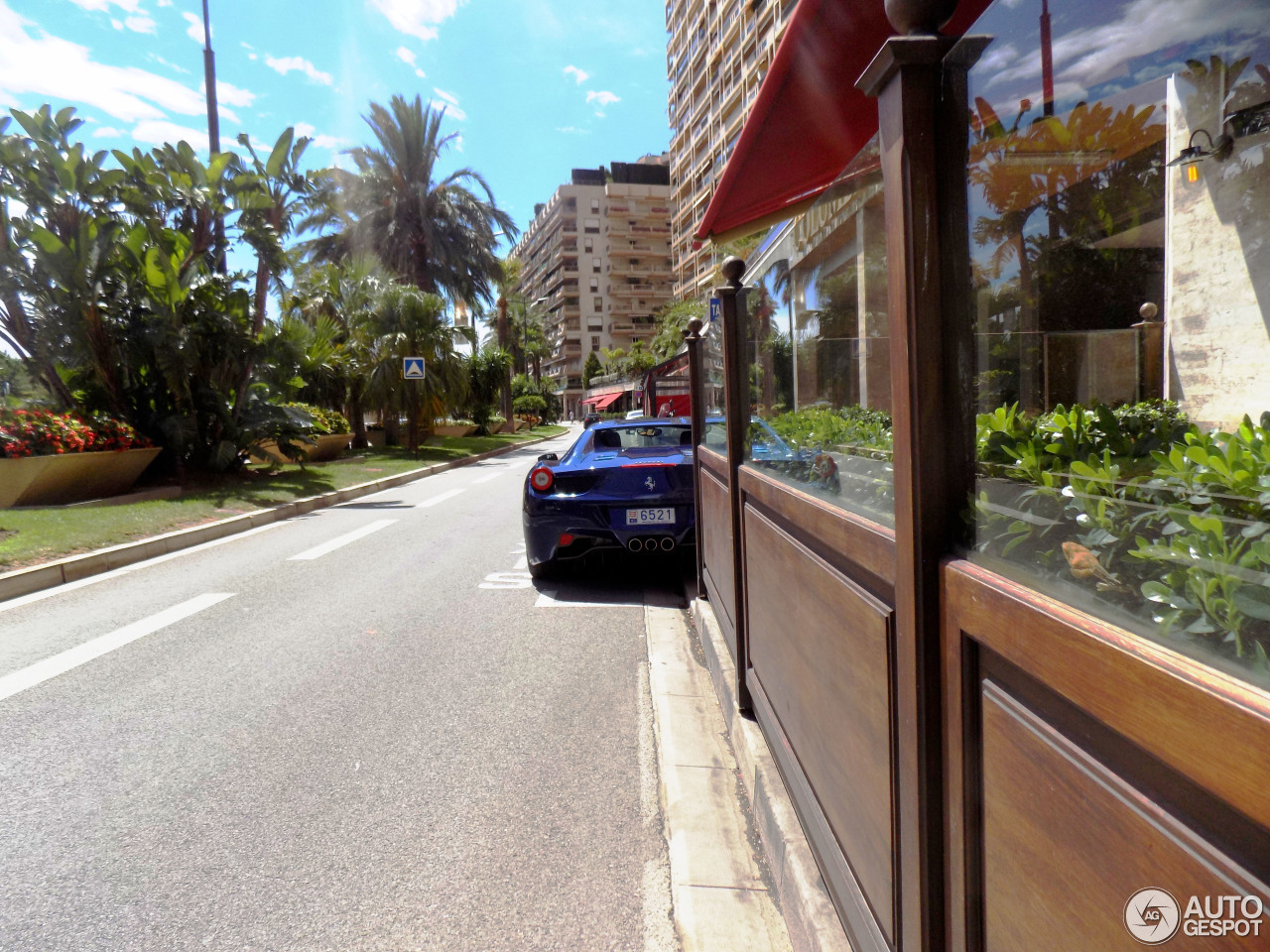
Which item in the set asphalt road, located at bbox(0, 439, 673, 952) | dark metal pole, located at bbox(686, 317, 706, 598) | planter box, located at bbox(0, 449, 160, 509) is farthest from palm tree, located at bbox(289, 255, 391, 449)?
dark metal pole, located at bbox(686, 317, 706, 598)

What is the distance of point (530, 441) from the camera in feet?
125

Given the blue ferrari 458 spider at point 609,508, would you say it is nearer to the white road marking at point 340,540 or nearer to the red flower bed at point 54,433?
the white road marking at point 340,540

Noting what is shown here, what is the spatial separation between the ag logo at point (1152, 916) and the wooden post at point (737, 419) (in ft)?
7.74

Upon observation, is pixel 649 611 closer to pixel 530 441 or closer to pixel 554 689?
pixel 554 689

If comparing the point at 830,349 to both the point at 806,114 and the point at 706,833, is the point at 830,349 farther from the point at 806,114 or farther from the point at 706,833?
the point at 806,114

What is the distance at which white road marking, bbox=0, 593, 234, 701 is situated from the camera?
13.8 ft

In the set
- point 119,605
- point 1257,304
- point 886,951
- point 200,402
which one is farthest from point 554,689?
point 200,402

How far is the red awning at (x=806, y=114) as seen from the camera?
2.88 meters

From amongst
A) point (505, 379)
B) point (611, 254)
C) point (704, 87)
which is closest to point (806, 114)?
point (505, 379)

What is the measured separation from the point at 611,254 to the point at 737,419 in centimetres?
9112

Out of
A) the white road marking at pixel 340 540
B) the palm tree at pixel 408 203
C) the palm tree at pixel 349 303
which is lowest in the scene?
the white road marking at pixel 340 540

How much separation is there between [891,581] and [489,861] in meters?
1.74

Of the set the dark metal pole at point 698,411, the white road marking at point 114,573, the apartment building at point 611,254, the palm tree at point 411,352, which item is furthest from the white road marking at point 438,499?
the apartment building at point 611,254

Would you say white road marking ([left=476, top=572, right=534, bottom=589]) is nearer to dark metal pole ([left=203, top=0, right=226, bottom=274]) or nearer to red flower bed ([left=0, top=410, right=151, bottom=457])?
red flower bed ([left=0, top=410, right=151, bottom=457])
